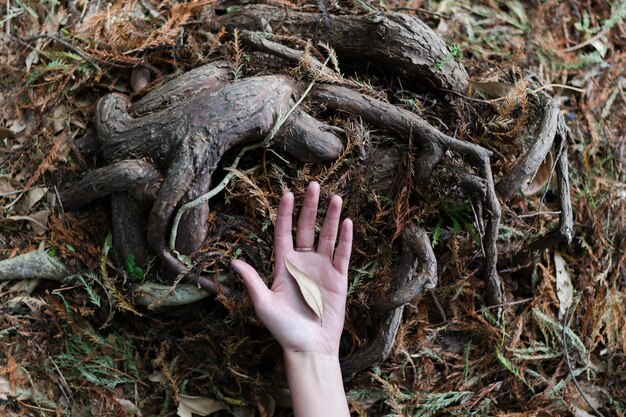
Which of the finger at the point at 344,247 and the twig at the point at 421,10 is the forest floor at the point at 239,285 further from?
the finger at the point at 344,247

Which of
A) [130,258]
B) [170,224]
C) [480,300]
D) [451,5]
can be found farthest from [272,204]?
[451,5]

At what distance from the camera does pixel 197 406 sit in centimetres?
267

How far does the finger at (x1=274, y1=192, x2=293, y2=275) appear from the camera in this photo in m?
2.41

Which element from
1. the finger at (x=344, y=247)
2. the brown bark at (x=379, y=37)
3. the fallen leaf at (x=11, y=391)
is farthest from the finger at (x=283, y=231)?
the fallen leaf at (x=11, y=391)

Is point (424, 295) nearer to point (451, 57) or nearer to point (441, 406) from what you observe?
point (441, 406)

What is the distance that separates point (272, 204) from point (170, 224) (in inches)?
19.7

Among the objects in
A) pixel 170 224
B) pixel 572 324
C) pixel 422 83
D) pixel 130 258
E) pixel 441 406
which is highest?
pixel 422 83

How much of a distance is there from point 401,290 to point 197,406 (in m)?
1.19

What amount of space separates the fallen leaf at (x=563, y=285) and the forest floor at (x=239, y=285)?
1 cm

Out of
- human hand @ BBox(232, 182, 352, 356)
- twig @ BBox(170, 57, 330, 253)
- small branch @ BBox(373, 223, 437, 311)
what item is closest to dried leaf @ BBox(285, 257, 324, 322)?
human hand @ BBox(232, 182, 352, 356)

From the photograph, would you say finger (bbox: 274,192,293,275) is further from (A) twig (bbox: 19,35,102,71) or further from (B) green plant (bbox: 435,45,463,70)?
(A) twig (bbox: 19,35,102,71)

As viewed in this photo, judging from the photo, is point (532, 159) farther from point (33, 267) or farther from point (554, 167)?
point (33, 267)

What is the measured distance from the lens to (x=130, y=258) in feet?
8.66

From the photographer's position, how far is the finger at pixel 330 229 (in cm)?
239
